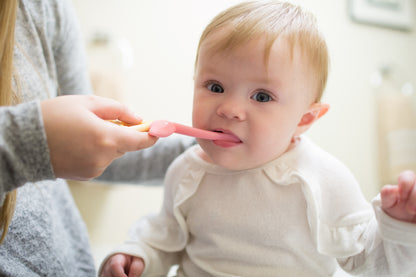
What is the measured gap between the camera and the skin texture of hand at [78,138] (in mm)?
387

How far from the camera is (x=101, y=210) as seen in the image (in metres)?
1.82

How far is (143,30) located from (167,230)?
1375 mm

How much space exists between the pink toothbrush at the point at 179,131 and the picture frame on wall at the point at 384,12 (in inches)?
69.5

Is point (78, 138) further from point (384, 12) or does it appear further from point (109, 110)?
point (384, 12)

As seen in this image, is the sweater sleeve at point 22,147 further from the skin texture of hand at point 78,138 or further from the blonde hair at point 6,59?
the blonde hair at point 6,59

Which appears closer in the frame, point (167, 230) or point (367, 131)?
point (167, 230)

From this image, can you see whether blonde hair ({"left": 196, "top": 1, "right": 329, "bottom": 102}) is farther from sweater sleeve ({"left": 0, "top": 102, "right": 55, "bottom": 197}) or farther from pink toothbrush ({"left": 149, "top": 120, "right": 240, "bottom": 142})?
sweater sleeve ({"left": 0, "top": 102, "right": 55, "bottom": 197})

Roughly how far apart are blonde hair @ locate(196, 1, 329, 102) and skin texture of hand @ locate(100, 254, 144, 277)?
0.42 m

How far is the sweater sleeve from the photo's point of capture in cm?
37

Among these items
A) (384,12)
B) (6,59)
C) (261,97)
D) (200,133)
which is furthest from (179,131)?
(384,12)

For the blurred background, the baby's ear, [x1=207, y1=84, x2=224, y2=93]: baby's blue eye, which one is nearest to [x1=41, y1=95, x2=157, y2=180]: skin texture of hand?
[x1=207, y1=84, x2=224, y2=93]: baby's blue eye

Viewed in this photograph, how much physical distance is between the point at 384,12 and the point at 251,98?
1880 mm

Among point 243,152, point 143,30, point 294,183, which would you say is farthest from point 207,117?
point 143,30

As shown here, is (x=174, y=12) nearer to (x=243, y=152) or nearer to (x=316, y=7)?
(x=316, y=7)
